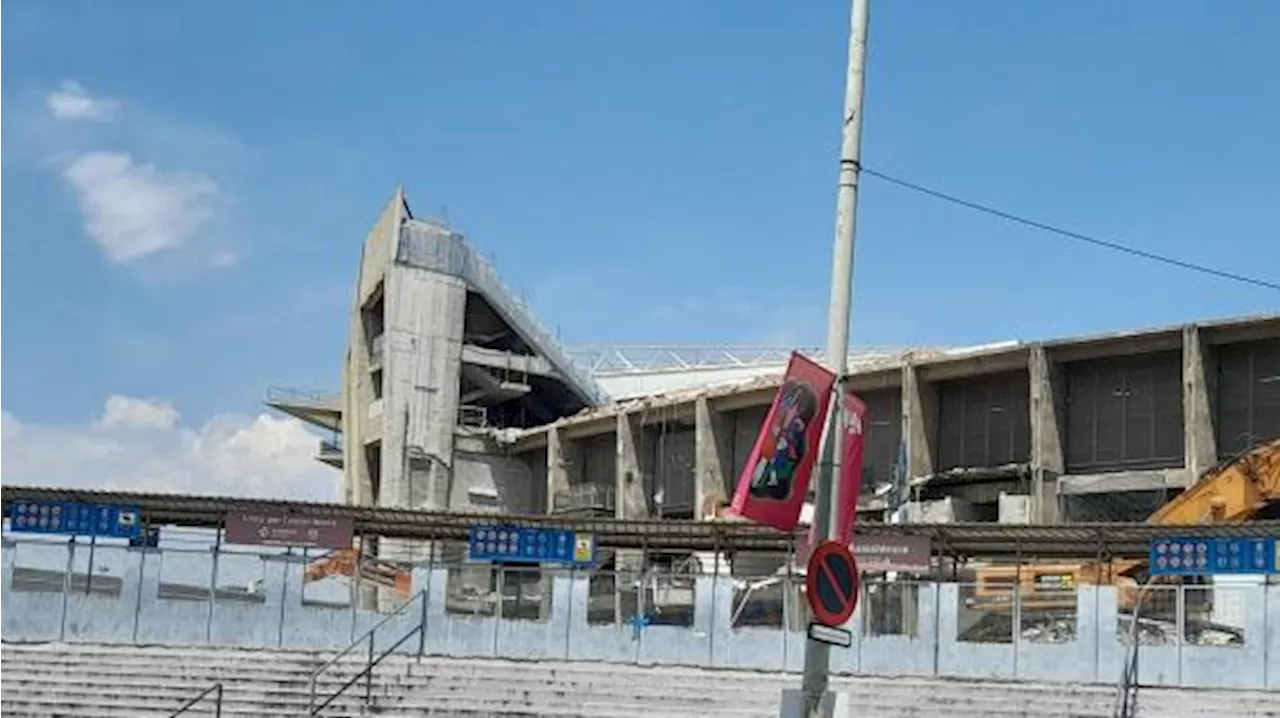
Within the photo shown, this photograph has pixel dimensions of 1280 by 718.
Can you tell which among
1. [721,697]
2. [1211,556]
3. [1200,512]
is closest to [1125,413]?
[1200,512]

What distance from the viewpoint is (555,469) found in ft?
235

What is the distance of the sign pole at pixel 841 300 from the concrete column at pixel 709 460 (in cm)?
5066

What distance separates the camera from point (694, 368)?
9012cm

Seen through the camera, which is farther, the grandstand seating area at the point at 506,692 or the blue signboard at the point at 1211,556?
the blue signboard at the point at 1211,556

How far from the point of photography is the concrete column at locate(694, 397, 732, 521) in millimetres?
62531

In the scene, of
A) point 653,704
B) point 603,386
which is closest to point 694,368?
point 603,386

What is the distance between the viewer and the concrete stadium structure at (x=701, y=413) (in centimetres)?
4903

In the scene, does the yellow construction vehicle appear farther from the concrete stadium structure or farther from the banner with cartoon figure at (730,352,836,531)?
the banner with cartoon figure at (730,352,836,531)

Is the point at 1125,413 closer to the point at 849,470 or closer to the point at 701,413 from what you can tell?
the point at 701,413

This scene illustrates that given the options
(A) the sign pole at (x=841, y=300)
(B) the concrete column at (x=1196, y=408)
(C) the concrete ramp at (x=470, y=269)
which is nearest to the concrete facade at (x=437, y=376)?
(C) the concrete ramp at (x=470, y=269)

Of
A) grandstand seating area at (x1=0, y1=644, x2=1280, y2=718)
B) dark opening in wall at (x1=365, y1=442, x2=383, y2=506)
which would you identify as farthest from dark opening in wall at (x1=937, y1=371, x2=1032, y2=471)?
dark opening in wall at (x1=365, y1=442, x2=383, y2=506)

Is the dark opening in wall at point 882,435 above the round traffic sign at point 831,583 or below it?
above

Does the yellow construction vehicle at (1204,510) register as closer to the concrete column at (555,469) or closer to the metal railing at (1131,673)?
the metal railing at (1131,673)

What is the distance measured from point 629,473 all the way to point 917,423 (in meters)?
15.9
